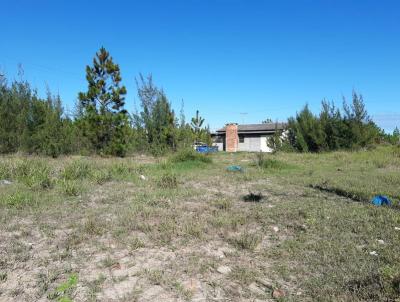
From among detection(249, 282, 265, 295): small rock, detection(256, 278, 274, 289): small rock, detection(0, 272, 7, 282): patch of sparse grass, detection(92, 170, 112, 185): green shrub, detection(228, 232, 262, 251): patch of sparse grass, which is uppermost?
detection(92, 170, 112, 185): green shrub

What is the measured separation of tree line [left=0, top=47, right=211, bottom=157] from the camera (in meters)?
14.8

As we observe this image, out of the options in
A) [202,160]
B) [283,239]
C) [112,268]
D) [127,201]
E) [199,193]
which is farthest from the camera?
[202,160]

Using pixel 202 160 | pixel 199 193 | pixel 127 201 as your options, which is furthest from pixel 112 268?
pixel 202 160

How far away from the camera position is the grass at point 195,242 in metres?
2.79

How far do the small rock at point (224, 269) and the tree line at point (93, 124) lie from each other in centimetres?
1308

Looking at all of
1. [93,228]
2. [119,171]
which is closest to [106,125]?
[119,171]

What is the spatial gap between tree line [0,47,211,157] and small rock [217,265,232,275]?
13.1 m

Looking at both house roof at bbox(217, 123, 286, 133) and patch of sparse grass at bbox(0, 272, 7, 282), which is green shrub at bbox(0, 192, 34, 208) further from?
house roof at bbox(217, 123, 286, 133)

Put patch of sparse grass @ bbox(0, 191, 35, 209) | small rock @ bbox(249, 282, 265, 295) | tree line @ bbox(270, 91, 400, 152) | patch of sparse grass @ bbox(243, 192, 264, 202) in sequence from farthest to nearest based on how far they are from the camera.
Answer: tree line @ bbox(270, 91, 400, 152)
patch of sparse grass @ bbox(243, 192, 264, 202)
patch of sparse grass @ bbox(0, 191, 35, 209)
small rock @ bbox(249, 282, 265, 295)

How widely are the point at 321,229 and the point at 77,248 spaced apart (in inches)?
111

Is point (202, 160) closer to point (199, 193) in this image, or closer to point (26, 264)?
point (199, 193)

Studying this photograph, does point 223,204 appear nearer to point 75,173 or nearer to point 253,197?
point 253,197

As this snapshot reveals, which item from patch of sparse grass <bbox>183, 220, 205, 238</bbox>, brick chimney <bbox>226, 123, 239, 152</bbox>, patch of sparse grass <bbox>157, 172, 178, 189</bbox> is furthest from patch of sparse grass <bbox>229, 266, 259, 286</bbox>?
brick chimney <bbox>226, 123, 239, 152</bbox>

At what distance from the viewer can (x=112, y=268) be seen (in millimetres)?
3154
